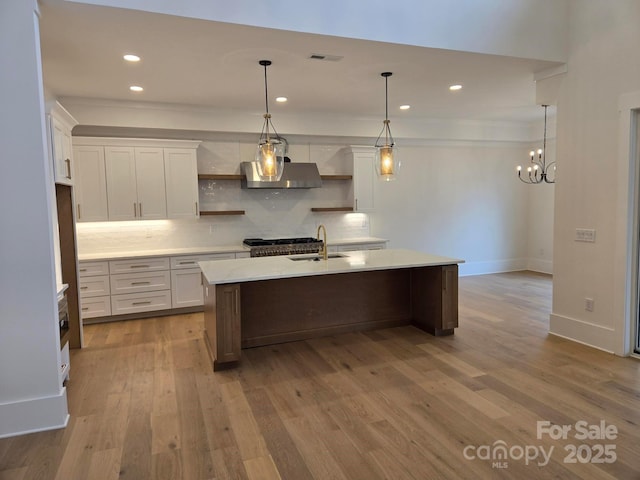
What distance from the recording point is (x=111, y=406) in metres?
3.06

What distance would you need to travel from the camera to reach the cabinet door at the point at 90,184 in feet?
17.0

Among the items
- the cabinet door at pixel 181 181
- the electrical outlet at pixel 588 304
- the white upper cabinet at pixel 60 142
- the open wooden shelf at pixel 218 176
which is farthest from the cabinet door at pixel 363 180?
the white upper cabinet at pixel 60 142

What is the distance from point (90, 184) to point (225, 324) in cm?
293

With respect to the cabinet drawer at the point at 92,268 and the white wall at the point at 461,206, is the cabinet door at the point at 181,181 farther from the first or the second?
the white wall at the point at 461,206

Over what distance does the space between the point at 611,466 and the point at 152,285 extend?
488cm

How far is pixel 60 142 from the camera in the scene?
12.7 ft

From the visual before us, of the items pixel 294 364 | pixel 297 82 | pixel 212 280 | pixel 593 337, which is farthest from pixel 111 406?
pixel 593 337

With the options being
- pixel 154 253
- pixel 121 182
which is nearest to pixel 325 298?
pixel 154 253

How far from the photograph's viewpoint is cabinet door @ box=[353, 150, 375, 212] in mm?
6656

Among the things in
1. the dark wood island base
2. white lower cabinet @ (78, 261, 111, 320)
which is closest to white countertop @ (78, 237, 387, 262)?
white lower cabinet @ (78, 261, 111, 320)

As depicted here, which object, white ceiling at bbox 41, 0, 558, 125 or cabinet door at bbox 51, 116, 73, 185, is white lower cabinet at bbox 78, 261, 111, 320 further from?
white ceiling at bbox 41, 0, 558, 125

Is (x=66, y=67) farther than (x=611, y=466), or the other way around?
(x=66, y=67)

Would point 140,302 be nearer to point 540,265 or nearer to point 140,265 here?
point 140,265

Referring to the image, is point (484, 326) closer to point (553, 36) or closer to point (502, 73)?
point (502, 73)
